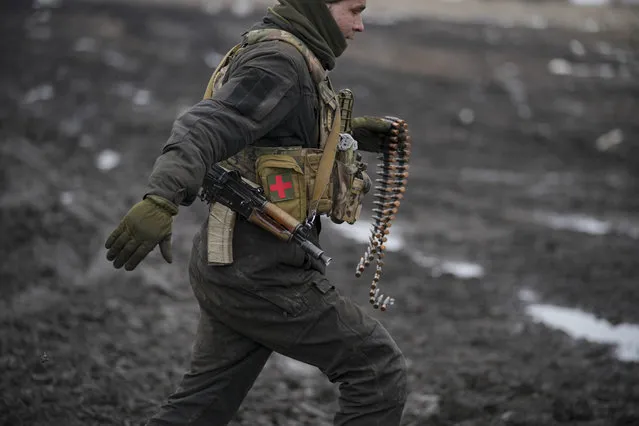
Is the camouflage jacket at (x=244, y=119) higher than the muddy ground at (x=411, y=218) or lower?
higher

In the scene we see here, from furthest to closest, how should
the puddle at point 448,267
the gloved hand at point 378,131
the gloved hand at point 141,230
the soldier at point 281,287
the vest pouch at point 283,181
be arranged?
the puddle at point 448,267
the gloved hand at point 378,131
the vest pouch at point 283,181
the soldier at point 281,287
the gloved hand at point 141,230

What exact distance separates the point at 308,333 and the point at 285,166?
718 mm

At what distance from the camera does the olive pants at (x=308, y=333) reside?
371cm

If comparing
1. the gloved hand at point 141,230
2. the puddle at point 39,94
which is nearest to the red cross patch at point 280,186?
the gloved hand at point 141,230

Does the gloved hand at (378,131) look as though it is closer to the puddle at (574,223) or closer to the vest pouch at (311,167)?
the vest pouch at (311,167)

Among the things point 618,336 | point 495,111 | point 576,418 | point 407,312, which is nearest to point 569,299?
point 618,336

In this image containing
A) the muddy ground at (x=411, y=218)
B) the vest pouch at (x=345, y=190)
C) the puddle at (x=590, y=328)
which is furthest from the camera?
the puddle at (x=590, y=328)

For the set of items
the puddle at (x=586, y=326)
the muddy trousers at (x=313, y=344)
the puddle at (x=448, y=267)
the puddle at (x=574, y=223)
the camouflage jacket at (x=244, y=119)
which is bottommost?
the puddle at (x=574, y=223)

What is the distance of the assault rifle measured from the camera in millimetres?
3643

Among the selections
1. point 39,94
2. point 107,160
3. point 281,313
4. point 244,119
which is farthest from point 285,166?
point 39,94

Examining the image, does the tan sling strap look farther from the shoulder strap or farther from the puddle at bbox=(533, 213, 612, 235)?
the puddle at bbox=(533, 213, 612, 235)

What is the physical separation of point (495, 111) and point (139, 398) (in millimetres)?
18557

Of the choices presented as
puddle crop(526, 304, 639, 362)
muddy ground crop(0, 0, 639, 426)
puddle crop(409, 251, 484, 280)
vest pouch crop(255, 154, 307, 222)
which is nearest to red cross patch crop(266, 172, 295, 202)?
vest pouch crop(255, 154, 307, 222)

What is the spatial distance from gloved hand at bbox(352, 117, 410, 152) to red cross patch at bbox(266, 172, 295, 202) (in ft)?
2.68
